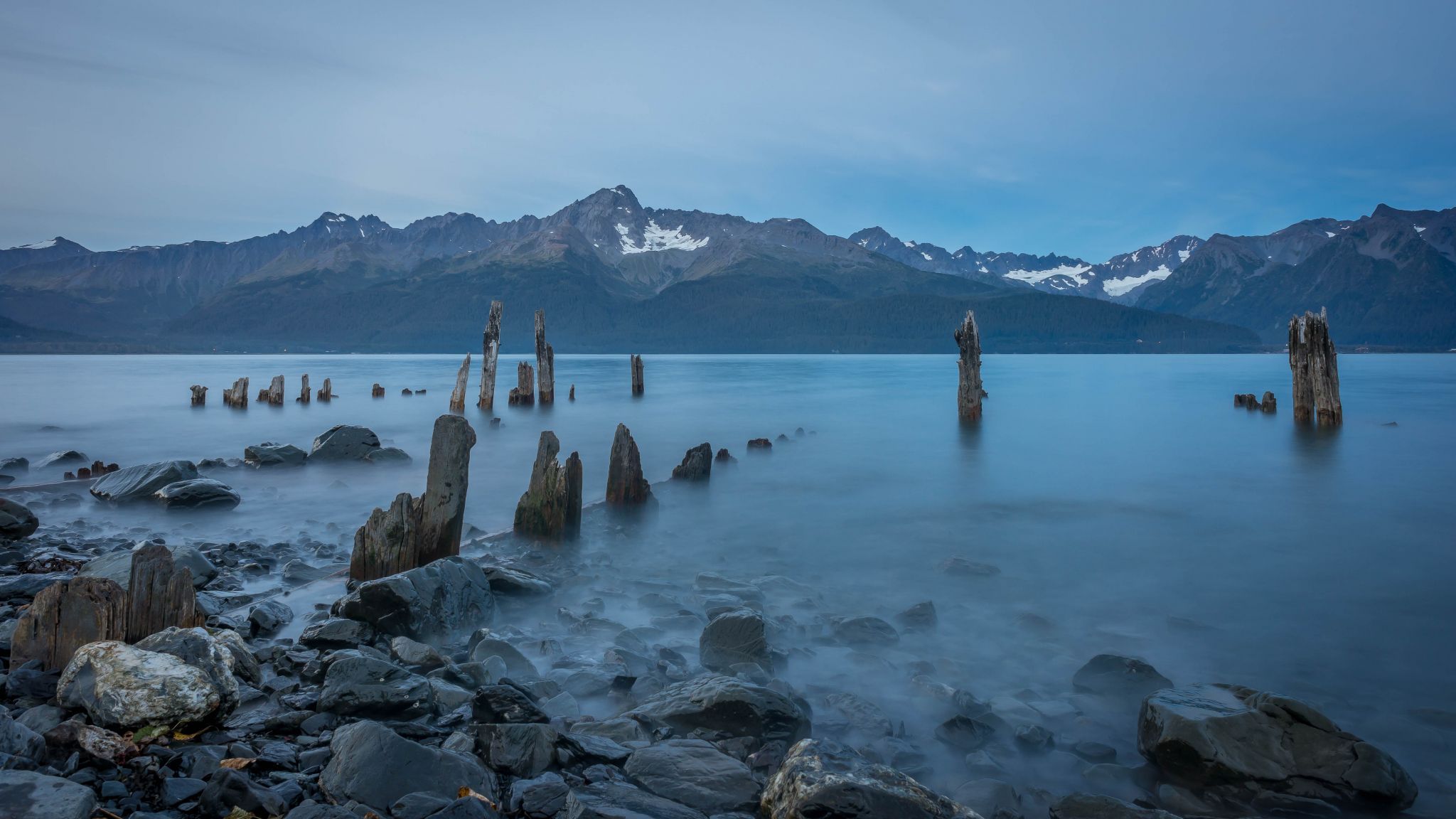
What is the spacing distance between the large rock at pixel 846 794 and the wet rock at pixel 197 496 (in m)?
13.5

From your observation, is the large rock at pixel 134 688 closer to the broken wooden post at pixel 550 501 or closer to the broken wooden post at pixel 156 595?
the broken wooden post at pixel 156 595

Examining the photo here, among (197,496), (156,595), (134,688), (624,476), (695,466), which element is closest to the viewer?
(134,688)

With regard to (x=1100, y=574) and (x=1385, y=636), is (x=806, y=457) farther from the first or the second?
(x=1385, y=636)

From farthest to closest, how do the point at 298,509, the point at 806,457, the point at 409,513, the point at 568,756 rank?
the point at 806,457 → the point at 298,509 → the point at 409,513 → the point at 568,756

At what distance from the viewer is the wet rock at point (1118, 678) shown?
688cm

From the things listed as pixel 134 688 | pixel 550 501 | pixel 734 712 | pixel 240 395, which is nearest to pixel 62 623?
pixel 134 688

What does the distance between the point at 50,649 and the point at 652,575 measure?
20.6 feet

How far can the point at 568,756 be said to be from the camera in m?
5.11

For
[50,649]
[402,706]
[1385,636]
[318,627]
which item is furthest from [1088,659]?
[50,649]

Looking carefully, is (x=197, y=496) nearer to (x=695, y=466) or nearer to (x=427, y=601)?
(x=427, y=601)

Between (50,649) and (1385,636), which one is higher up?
(50,649)

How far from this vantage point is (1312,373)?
29.4 m

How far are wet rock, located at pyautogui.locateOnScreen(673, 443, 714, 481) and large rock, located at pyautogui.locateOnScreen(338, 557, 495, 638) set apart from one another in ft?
31.9

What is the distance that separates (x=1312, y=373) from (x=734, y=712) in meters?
32.4
